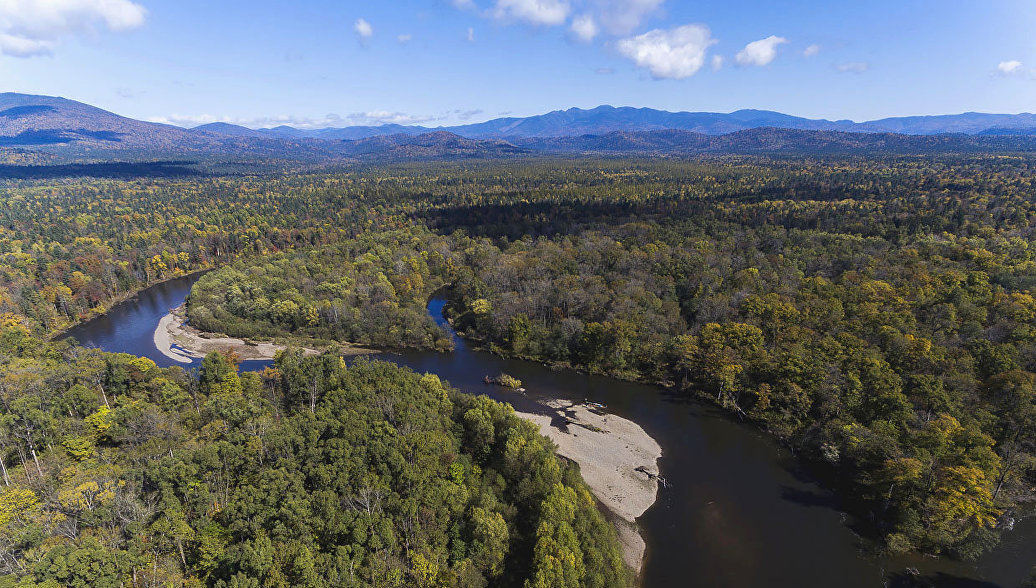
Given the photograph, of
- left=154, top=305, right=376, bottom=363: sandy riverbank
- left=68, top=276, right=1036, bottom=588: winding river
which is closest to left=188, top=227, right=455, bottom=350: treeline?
left=154, top=305, right=376, bottom=363: sandy riverbank

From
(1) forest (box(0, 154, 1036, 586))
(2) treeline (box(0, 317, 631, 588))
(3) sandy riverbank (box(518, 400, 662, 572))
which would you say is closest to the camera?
(2) treeline (box(0, 317, 631, 588))

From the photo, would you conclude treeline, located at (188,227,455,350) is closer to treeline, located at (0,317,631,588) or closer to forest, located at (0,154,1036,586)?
forest, located at (0,154,1036,586)

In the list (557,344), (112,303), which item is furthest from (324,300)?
(112,303)

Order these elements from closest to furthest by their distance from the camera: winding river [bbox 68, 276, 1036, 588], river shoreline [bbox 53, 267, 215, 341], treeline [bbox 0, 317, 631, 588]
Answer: treeline [bbox 0, 317, 631, 588] → winding river [bbox 68, 276, 1036, 588] → river shoreline [bbox 53, 267, 215, 341]

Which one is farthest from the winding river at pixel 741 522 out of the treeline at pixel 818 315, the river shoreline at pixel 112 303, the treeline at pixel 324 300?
the river shoreline at pixel 112 303

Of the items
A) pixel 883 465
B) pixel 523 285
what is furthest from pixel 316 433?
pixel 523 285

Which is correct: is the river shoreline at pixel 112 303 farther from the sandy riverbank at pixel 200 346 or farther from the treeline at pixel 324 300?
the treeline at pixel 324 300
